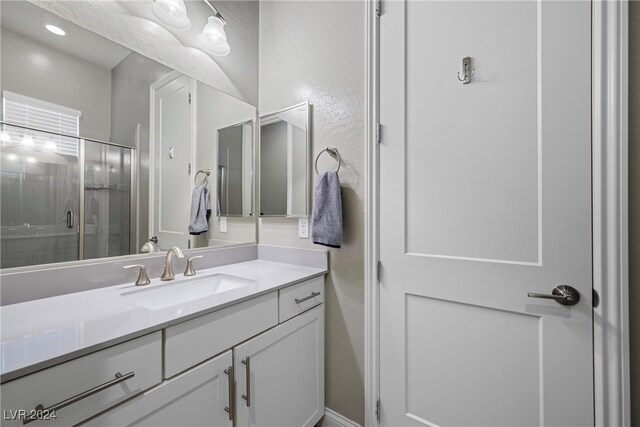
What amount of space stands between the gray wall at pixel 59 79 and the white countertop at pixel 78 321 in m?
0.67

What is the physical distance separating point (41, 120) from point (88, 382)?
3.10 feet

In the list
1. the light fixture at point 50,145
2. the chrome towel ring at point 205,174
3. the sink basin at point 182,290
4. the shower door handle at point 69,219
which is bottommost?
the sink basin at point 182,290

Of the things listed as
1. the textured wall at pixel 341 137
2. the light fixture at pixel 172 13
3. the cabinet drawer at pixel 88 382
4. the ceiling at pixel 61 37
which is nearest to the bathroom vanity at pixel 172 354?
the cabinet drawer at pixel 88 382

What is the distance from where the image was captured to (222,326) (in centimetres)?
94

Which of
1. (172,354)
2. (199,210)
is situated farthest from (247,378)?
(199,210)

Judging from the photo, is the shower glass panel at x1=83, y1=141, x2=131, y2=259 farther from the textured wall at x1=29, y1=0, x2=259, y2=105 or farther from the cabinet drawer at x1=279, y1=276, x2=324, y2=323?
the cabinet drawer at x1=279, y1=276, x2=324, y2=323

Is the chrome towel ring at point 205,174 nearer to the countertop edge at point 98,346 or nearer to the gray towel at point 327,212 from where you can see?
the gray towel at point 327,212

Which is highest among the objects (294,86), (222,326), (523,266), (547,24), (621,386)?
(294,86)

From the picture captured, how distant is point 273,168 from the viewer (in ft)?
5.73

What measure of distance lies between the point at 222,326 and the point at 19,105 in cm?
104

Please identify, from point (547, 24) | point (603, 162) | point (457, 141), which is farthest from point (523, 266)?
point (547, 24)

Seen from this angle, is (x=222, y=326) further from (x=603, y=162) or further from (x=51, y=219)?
(x=603, y=162)

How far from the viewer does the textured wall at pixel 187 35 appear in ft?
3.72

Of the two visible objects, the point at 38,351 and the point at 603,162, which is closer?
the point at 38,351
